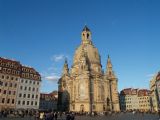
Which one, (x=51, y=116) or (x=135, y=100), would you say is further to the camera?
(x=135, y=100)

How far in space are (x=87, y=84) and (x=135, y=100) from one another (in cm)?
6314

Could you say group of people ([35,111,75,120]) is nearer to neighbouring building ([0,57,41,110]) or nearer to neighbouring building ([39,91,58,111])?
neighbouring building ([0,57,41,110])

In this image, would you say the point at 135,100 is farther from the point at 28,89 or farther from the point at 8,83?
the point at 8,83

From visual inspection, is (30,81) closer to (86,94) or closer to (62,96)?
(86,94)

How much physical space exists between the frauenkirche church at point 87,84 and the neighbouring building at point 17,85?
1901 cm

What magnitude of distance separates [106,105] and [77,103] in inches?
561

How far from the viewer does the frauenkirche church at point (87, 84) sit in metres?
90.4

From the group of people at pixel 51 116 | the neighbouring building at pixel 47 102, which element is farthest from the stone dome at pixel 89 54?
the group of people at pixel 51 116

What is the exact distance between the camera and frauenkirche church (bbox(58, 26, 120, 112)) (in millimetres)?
90438

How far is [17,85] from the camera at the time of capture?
75125 millimetres

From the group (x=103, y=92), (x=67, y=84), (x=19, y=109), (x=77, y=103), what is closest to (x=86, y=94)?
(x=77, y=103)

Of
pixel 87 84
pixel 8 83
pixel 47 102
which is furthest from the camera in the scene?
pixel 47 102

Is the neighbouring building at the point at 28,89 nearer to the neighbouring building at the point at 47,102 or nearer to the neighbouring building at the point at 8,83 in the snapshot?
the neighbouring building at the point at 8,83

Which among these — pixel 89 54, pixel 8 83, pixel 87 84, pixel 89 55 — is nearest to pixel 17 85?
A: pixel 8 83
